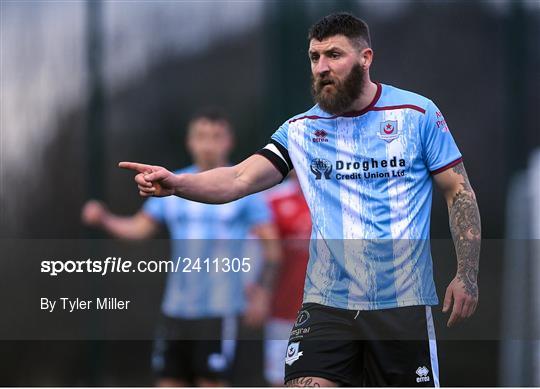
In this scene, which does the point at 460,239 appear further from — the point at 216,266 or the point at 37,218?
the point at 37,218

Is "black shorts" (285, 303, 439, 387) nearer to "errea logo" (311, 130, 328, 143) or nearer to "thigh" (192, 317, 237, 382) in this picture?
"errea logo" (311, 130, 328, 143)

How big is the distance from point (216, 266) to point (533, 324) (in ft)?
5.66

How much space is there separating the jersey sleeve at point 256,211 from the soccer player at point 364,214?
1.76 meters

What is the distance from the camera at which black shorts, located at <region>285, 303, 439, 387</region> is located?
3740mm

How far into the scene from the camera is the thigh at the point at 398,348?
3773mm

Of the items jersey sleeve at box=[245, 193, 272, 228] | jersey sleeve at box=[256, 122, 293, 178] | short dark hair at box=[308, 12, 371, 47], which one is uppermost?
short dark hair at box=[308, 12, 371, 47]

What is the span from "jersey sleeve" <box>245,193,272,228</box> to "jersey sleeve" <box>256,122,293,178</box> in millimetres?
1741

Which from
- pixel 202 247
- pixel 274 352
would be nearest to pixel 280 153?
pixel 202 247

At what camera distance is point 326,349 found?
3748 millimetres

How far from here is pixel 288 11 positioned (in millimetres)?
5664

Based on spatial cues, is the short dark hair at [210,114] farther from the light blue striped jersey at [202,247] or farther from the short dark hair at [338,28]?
the short dark hair at [338,28]

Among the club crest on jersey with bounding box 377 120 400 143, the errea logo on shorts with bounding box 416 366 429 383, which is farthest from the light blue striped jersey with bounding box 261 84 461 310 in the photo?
the errea logo on shorts with bounding box 416 366 429 383

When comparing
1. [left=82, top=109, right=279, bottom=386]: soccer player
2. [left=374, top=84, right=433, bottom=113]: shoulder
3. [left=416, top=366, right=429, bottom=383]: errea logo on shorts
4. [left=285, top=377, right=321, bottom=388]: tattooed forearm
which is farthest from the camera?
[left=82, top=109, right=279, bottom=386]: soccer player

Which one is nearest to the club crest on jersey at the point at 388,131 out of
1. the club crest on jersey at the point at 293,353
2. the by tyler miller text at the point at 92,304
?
the club crest on jersey at the point at 293,353
